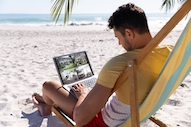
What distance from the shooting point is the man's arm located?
1433 mm

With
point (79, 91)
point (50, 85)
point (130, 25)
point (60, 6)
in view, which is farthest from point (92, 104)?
point (60, 6)

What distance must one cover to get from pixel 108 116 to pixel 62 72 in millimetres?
625

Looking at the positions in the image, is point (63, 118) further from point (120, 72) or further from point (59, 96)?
point (120, 72)

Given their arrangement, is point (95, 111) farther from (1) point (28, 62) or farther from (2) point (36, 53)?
(2) point (36, 53)

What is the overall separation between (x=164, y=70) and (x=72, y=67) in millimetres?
963

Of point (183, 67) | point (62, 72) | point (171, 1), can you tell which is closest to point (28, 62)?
point (171, 1)

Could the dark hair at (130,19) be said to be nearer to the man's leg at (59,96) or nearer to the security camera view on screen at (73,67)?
the man's leg at (59,96)

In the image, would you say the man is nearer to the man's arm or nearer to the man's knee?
the man's arm

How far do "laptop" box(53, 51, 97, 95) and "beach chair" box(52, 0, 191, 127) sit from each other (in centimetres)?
68

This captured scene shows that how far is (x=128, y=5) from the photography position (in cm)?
146

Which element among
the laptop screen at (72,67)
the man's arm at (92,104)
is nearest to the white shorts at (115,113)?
the man's arm at (92,104)

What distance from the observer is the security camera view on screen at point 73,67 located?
2.15 metres

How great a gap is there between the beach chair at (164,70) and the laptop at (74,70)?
0.68 metres

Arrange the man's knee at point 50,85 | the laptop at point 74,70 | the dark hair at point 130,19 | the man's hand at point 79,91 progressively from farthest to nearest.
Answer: the laptop at point 74,70 → the man's knee at point 50,85 → the man's hand at point 79,91 → the dark hair at point 130,19
